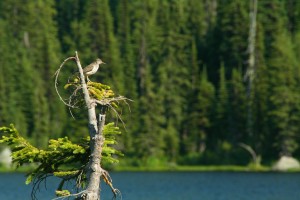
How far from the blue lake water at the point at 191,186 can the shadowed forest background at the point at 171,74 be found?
9381mm

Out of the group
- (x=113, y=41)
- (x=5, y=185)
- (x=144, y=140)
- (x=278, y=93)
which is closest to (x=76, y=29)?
(x=113, y=41)

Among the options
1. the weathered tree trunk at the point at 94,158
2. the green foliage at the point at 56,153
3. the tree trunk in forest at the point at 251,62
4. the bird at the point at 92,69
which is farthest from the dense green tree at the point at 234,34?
the weathered tree trunk at the point at 94,158

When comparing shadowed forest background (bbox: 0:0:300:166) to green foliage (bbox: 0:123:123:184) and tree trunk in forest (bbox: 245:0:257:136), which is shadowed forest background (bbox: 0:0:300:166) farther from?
green foliage (bbox: 0:123:123:184)

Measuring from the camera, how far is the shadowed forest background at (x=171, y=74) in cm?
9894

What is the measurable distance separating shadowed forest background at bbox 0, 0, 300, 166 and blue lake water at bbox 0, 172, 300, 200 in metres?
9.38

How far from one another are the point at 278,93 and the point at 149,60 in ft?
102

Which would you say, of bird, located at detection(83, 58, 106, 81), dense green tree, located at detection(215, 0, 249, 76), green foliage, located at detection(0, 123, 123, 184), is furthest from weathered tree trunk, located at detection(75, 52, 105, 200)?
dense green tree, located at detection(215, 0, 249, 76)

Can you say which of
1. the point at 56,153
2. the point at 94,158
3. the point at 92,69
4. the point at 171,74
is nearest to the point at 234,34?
the point at 171,74

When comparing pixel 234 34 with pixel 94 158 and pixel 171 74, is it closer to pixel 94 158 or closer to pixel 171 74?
pixel 171 74

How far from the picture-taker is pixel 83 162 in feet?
51.0

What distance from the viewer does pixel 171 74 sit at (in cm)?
11444

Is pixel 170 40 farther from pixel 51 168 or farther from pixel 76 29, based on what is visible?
pixel 51 168

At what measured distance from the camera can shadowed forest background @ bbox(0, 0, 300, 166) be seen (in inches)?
3895

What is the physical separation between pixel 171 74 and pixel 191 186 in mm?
44257
